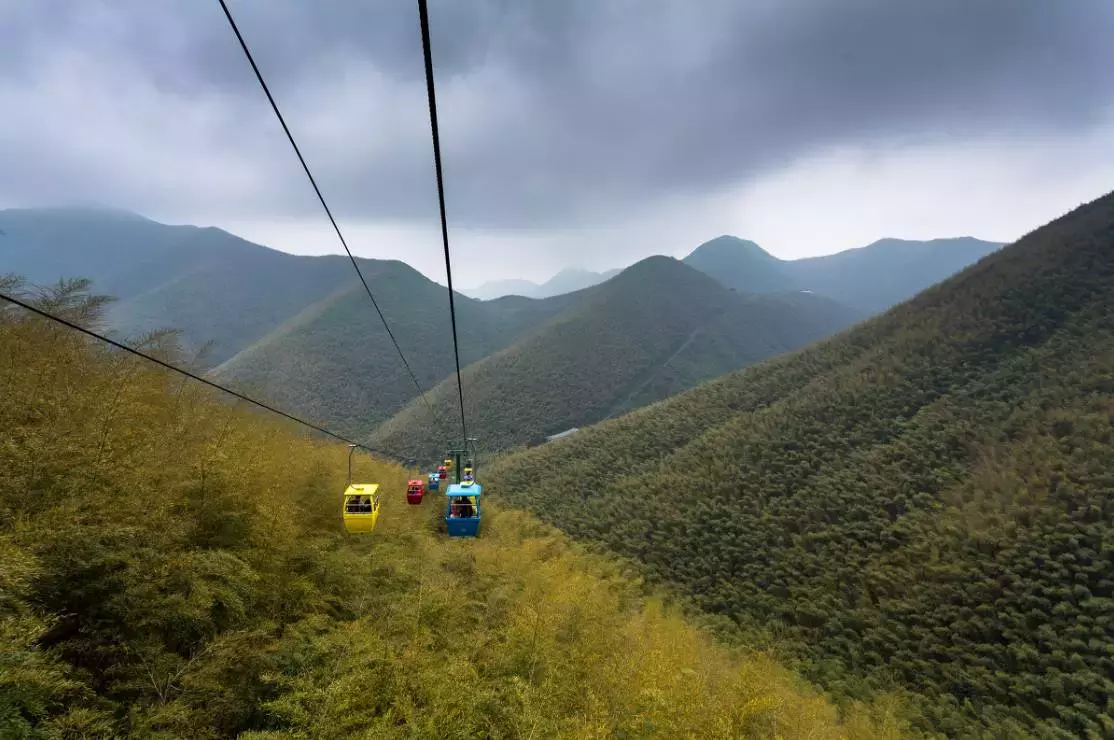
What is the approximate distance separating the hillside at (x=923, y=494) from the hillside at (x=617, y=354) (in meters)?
34.2

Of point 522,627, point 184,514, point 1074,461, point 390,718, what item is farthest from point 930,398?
point 184,514

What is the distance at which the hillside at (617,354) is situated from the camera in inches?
3167

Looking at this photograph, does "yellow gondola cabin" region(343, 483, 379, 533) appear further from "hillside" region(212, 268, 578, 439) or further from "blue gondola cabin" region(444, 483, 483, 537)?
→ "hillside" region(212, 268, 578, 439)

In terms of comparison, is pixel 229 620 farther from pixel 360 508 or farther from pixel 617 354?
pixel 617 354

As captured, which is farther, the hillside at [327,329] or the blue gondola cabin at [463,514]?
the hillside at [327,329]

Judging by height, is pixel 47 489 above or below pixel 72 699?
above

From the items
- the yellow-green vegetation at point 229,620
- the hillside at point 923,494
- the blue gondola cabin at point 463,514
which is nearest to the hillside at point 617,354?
the hillside at point 923,494

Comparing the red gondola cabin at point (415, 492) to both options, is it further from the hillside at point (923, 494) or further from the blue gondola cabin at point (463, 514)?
the hillside at point (923, 494)

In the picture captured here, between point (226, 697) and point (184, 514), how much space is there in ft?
10.2

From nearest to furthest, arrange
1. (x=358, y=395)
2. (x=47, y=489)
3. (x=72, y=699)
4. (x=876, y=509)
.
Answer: (x=72, y=699) → (x=47, y=489) → (x=876, y=509) → (x=358, y=395)

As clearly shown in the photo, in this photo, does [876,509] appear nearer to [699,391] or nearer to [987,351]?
[987,351]

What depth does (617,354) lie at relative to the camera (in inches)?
4476

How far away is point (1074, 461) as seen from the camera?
856 inches

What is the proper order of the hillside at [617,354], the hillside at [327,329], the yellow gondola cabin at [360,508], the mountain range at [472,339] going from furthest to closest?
the hillside at [327,329]
the mountain range at [472,339]
the hillside at [617,354]
the yellow gondola cabin at [360,508]
